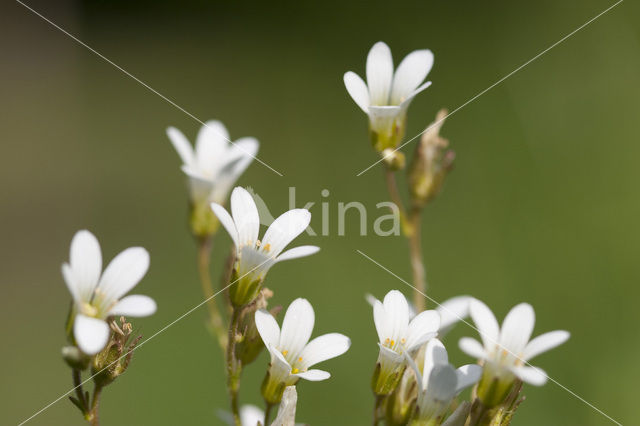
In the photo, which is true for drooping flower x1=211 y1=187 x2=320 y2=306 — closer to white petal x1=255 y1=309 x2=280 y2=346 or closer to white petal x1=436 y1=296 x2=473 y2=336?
white petal x1=255 y1=309 x2=280 y2=346

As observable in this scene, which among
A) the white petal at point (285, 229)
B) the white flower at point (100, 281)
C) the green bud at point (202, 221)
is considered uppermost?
the green bud at point (202, 221)

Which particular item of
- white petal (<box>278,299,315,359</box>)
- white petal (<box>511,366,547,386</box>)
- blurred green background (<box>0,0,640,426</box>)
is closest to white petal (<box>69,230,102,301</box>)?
white petal (<box>278,299,315,359</box>)

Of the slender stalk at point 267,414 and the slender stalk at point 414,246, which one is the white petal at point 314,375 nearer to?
the slender stalk at point 267,414

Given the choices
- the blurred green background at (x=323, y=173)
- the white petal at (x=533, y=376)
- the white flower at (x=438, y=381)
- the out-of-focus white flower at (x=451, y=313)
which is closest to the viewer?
the white petal at (x=533, y=376)

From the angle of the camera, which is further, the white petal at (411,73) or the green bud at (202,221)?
the green bud at (202,221)

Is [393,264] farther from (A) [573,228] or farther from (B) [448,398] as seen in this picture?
(B) [448,398]

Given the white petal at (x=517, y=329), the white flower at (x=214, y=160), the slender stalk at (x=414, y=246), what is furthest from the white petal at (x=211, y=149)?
the white petal at (x=517, y=329)

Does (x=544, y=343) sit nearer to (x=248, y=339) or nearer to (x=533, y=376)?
(x=533, y=376)

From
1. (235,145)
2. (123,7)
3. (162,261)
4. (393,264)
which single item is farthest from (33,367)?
(123,7)

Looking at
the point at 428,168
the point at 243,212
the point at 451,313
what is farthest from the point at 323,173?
the point at 243,212
